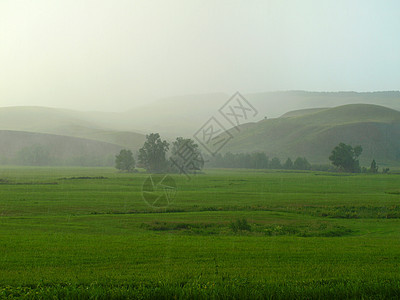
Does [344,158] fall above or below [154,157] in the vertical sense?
above

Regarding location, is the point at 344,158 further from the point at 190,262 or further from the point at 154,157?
the point at 190,262

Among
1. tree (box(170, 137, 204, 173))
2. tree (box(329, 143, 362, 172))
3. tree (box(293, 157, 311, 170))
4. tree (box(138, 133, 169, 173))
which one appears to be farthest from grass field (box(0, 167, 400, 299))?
tree (box(293, 157, 311, 170))

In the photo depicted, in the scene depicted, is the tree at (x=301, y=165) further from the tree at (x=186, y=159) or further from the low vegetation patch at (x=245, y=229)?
the low vegetation patch at (x=245, y=229)

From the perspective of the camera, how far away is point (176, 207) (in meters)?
48.1

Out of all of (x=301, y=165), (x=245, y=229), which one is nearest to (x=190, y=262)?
(x=245, y=229)

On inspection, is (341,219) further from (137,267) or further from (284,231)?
(137,267)

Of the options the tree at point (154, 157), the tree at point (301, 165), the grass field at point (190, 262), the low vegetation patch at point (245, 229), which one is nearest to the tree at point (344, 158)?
the tree at point (301, 165)

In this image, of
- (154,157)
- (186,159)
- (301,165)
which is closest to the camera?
(186,159)

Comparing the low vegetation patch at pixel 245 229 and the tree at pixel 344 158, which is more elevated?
the tree at pixel 344 158

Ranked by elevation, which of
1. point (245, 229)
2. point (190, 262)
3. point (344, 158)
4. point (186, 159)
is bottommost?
point (245, 229)

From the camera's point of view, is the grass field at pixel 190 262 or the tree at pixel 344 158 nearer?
the grass field at pixel 190 262

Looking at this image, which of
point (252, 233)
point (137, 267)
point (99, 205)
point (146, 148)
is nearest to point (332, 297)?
point (137, 267)

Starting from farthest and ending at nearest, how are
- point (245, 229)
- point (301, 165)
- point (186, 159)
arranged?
point (301, 165), point (186, 159), point (245, 229)

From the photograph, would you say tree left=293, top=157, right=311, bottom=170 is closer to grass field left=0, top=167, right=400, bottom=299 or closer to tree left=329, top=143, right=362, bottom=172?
tree left=329, top=143, right=362, bottom=172
